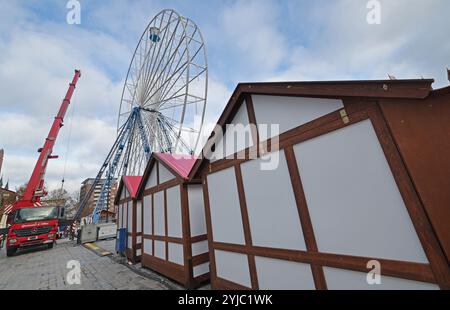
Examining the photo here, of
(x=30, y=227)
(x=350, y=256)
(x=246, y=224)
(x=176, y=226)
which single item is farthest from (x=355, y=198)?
(x=30, y=227)

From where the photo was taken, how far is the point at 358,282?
2354 mm

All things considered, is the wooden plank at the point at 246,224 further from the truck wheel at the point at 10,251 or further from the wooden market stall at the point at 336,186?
the truck wheel at the point at 10,251

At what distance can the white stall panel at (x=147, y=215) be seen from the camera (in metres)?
7.50

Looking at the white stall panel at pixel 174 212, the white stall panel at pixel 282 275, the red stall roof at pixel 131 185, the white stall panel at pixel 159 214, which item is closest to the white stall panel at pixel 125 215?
the red stall roof at pixel 131 185

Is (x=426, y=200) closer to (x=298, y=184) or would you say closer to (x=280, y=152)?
(x=298, y=184)

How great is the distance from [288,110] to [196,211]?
13.4 ft

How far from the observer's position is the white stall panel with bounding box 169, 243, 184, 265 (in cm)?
562

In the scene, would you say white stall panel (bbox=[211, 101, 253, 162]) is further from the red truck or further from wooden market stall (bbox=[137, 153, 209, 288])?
the red truck

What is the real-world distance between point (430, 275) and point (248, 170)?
2.63 metres

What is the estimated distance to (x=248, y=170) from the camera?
3838 millimetres

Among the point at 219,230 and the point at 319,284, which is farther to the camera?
the point at 219,230

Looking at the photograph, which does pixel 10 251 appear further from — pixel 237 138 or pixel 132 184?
pixel 237 138

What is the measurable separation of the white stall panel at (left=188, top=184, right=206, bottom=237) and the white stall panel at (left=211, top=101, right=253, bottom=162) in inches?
71.1
